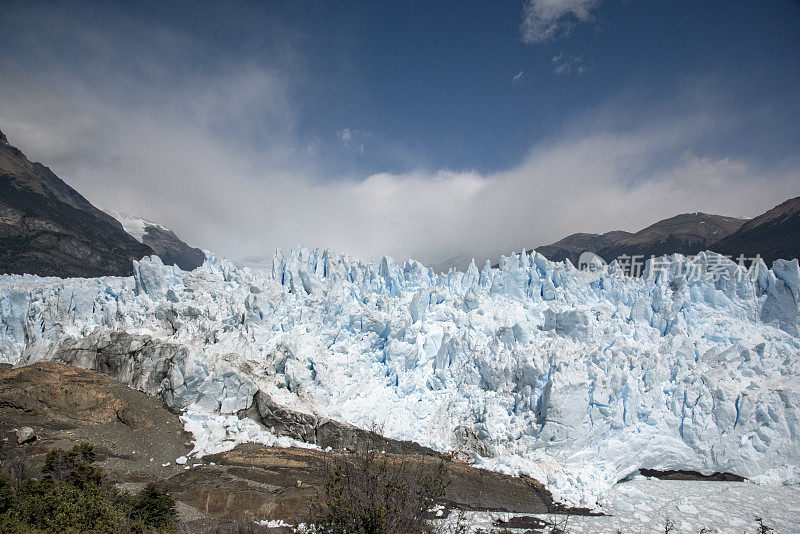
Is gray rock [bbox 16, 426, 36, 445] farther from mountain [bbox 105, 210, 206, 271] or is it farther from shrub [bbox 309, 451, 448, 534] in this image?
mountain [bbox 105, 210, 206, 271]

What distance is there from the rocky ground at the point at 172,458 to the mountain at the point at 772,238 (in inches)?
1743

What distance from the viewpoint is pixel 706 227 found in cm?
7706

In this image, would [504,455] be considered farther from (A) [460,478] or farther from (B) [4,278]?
(B) [4,278]

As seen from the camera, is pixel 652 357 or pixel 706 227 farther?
pixel 706 227

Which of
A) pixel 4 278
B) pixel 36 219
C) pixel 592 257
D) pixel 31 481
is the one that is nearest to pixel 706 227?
pixel 592 257

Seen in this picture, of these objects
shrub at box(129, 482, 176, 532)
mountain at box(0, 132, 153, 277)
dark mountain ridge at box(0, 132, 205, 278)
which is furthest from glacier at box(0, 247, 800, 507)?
dark mountain ridge at box(0, 132, 205, 278)

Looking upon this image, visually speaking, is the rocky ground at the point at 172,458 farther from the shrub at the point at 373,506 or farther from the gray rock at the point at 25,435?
the shrub at the point at 373,506

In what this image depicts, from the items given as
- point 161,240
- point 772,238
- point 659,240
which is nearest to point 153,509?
point 772,238

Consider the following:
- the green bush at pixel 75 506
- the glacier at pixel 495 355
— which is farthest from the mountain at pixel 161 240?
the green bush at pixel 75 506

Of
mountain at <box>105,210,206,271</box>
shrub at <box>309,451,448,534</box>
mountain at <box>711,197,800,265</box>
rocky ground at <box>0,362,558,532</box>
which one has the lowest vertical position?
rocky ground at <box>0,362,558,532</box>

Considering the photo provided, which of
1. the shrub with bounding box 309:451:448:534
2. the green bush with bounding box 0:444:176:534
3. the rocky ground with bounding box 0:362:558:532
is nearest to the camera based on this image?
the shrub with bounding box 309:451:448:534

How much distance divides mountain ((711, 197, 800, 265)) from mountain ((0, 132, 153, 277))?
10283 cm

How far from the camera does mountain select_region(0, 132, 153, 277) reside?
2640 inches

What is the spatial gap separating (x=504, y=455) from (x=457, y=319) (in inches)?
366
